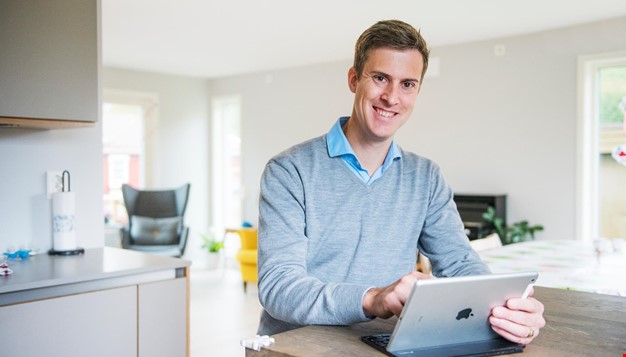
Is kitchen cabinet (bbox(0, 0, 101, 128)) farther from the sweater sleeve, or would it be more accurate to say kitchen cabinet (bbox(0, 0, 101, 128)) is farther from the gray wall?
the gray wall

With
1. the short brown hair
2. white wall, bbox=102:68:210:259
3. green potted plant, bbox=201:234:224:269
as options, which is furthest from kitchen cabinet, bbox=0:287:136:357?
white wall, bbox=102:68:210:259

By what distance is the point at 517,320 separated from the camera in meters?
1.01

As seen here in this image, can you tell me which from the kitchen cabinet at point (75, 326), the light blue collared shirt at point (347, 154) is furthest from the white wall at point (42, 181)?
the light blue collared shirt at point (347, 154)

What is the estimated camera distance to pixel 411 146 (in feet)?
21.0

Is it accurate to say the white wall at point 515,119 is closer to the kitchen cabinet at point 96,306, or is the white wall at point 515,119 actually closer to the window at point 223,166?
the window at point 223,166

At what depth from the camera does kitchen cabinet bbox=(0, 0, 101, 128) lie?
2400 millimetres

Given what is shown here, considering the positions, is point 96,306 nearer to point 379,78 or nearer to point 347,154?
point 347,154

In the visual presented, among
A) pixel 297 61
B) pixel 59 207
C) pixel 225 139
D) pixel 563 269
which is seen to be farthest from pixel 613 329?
pixel 225 139

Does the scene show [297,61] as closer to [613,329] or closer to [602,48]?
[602,48]

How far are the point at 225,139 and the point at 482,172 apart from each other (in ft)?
12.8

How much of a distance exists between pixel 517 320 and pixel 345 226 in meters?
0.47

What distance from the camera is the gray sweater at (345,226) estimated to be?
129 centimetres

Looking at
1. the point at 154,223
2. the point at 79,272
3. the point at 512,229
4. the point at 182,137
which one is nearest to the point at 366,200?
the point at 79,272

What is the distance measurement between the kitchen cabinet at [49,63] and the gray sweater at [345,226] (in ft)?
4.89
